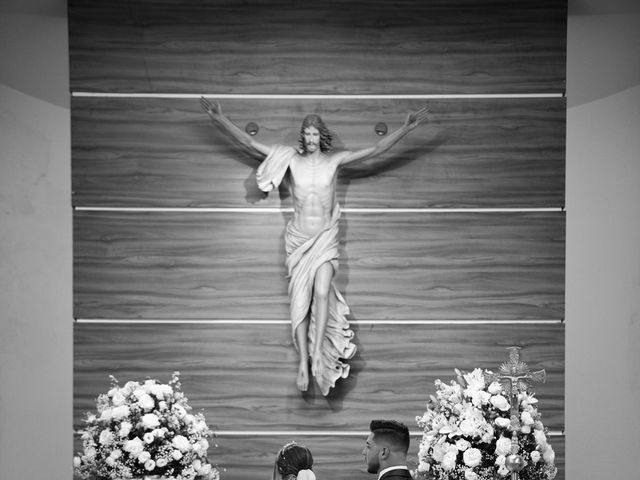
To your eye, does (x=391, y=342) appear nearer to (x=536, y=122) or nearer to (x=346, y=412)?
(x=346, y=412)

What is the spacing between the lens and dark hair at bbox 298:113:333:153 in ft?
17.4

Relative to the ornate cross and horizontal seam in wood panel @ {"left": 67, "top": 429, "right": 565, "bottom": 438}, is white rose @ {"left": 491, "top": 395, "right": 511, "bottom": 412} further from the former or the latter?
horizontal seam in wood panel @ {"left": 67, "top": 429, "right": 565, "bottom": 438}

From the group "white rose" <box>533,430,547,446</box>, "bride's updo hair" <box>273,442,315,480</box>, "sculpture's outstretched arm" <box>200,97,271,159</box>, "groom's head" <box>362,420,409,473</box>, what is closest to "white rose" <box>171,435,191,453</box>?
"bride's updo hair" <box>273,442,315,480</box>

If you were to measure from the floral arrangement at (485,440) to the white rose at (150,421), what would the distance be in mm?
1249

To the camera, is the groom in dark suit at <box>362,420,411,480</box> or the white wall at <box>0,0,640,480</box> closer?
the groom in dark suit at <box>362,420,411,480</box>

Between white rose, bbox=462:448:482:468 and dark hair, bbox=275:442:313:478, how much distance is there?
0.68 metres

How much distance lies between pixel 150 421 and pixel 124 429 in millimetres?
123

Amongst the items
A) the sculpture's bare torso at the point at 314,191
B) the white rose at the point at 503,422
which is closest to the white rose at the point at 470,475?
the white rose at the point at 503,422

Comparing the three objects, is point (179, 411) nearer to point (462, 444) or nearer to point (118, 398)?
point (118, 398)

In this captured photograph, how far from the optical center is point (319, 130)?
5.34 metres

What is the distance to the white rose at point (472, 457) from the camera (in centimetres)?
390
